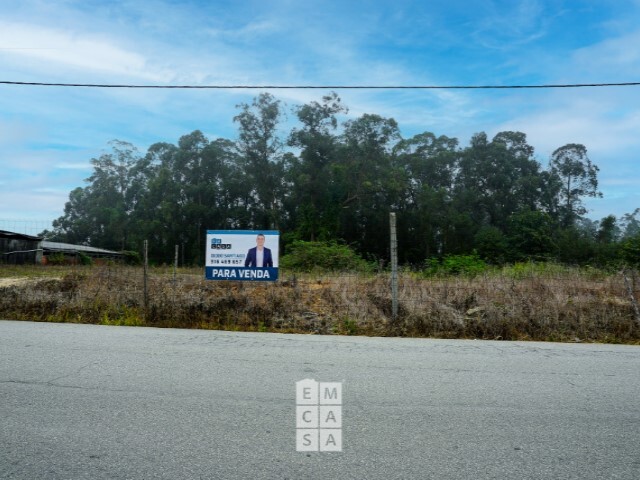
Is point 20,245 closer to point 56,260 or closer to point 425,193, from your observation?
point 56,260

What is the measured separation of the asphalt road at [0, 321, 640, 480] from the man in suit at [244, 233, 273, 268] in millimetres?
4067

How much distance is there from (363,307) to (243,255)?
316cm

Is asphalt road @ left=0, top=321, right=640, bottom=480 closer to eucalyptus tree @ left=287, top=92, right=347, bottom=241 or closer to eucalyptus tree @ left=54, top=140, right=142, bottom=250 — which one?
eucalyptus tree @ left=287, top=92, right=347, bottom=241

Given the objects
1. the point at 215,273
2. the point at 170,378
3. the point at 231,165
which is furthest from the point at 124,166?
the point at 170,378

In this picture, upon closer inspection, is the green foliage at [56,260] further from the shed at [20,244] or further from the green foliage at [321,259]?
the green foliage at [321,259]

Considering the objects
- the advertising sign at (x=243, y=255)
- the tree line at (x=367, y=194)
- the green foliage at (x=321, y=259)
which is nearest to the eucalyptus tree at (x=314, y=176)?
the tree line at (x=367, y=194)

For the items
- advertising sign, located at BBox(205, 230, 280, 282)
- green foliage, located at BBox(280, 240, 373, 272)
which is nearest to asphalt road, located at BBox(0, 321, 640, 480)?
advertising sign, located at BBox(205, 230, 280, 282)

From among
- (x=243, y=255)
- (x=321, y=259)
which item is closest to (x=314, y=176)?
(x=321, y=259)

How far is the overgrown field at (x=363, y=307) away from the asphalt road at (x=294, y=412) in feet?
6.68

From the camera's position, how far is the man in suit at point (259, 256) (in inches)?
453

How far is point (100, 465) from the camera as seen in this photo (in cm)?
345

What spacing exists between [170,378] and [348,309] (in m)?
5.33

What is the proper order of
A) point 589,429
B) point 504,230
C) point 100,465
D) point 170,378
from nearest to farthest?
1. point 100,465
2. point 589,429
3. point 170,378
4. point 504,230

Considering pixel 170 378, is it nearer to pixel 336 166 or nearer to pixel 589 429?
pixel 589 429
